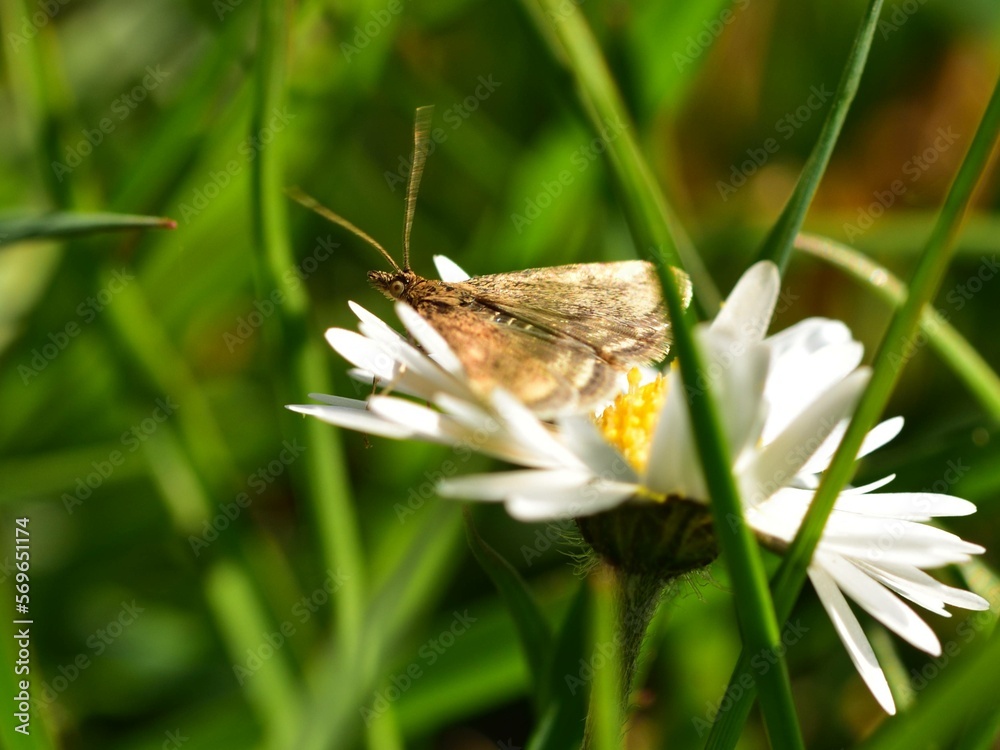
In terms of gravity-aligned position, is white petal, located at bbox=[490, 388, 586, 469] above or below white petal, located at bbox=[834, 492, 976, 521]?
above

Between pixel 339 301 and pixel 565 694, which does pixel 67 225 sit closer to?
pixel 565 694

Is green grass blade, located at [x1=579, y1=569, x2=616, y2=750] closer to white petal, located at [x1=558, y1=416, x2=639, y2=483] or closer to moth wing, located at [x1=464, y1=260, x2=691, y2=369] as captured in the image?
white petal, located at [x1=558, y1=416, x2=639, y2=483]

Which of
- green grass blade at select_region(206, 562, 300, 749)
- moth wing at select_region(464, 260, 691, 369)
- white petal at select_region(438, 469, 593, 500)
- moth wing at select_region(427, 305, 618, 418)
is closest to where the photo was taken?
white petal at select_region(438, 469, 593, 500)

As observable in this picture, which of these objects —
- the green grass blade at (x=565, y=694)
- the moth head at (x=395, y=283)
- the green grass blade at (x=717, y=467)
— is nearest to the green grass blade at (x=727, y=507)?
the green grass blade at (x=717, y=467)

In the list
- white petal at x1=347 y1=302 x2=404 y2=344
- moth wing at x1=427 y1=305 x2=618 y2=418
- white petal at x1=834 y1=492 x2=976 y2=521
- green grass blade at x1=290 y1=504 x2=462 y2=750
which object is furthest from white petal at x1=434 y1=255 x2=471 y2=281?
white petal at x1=834 y1=492 x2=976 y2=521

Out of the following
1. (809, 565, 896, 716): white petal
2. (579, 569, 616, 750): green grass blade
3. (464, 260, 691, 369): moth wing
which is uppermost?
(464, 260, 691, 369): moth wing

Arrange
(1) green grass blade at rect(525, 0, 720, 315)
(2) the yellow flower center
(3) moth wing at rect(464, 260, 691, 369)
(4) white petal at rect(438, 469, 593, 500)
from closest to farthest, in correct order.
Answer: (4) white petal at rect(438, 469, 593, 500) < (1) green grass blade at rect(525, 0, 720, 315) < (2) the yellow flower center < (3) moth wing at rect(464, 260, 691, 369)
